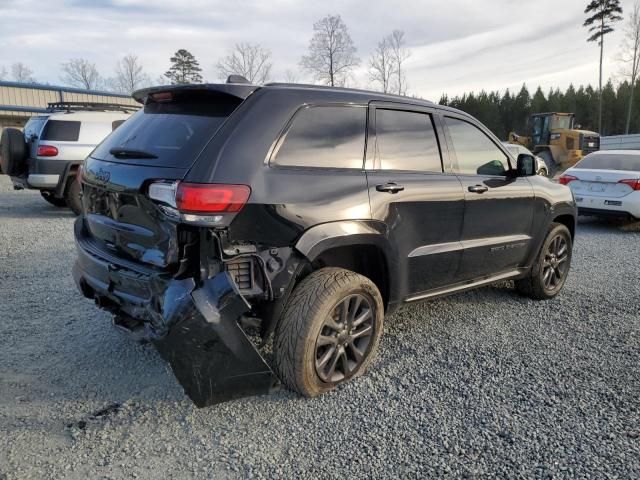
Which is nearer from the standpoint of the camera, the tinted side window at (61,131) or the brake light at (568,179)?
the tinted side window at (61,131)

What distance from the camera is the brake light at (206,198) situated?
2.39m

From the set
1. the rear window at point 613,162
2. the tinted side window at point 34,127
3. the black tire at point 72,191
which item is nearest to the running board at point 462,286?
the rear window at point 613,162

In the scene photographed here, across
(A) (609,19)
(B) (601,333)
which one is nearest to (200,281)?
(B) (601,333)

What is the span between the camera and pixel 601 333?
4020 millimetres

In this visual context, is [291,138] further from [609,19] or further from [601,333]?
[609,19]

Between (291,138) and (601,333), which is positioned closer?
(291,138)

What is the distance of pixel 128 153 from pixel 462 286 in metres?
2.70

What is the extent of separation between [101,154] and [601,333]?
163 inches

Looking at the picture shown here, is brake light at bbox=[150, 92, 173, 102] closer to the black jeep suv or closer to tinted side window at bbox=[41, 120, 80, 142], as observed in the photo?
the black jeep suv

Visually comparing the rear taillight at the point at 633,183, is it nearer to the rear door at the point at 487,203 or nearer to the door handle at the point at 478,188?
the rear door at the point at 487,203

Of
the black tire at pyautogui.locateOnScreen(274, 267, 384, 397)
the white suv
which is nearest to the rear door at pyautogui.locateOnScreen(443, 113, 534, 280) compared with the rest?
the black tire at pyautogui.locateOnScreen(274, 267, 384, 397)

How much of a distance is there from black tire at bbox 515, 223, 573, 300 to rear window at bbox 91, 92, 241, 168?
11.3 ft

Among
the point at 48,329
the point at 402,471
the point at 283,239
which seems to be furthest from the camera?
the point at 48,329

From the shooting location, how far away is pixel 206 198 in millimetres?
2393
